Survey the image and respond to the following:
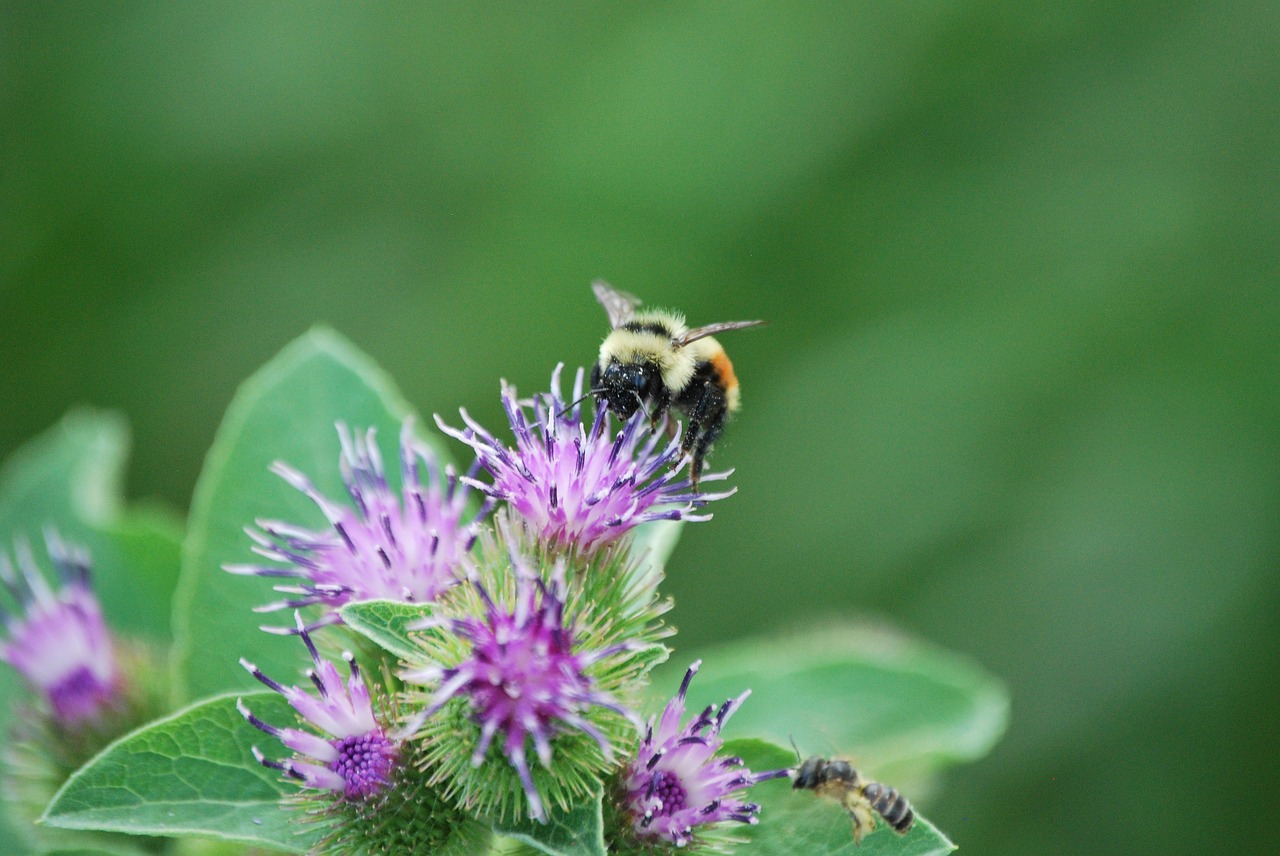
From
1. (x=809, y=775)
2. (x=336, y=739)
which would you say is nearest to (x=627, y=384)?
(x=809, y=775)

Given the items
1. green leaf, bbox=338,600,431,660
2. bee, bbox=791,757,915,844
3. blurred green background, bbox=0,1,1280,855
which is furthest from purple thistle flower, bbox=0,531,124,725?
blurred green background, bbox=0,1,1280,855

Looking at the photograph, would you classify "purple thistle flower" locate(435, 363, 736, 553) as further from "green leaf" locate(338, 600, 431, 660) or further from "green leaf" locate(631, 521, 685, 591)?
"green leaf" locate(338, 600, 431, 660)

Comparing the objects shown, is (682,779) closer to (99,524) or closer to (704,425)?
(704,425)

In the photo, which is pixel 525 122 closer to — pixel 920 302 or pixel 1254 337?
pixel 920 302

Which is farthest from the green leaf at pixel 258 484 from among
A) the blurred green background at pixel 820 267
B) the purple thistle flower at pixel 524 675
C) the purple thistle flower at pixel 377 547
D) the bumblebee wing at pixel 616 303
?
the blurred green background at pixel 820 267

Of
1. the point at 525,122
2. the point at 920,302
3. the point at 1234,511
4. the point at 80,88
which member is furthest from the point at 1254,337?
the point at 80,88

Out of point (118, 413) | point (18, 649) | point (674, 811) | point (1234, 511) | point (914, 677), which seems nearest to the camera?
point (674, 811)
